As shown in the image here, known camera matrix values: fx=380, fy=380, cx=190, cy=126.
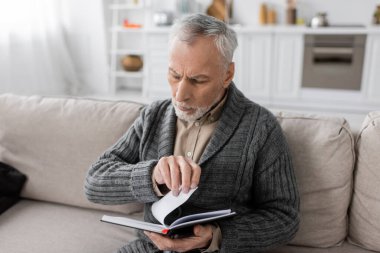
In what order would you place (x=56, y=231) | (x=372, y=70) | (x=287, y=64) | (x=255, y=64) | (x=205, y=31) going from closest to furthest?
(x=205, y=31), (x=56, y=231), (x=372, y=70), (x=287, y=64), (x=255, y=64)

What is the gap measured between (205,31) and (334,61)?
3612 millimetres

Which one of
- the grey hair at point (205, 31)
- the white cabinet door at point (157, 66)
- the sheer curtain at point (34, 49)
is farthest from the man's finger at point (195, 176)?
the white cabinet door at point (157, 66)

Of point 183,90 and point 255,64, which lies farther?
point 255,64

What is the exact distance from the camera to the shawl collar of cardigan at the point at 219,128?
111 centimetres

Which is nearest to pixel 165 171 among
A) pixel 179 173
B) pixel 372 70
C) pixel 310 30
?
pixel 179 173

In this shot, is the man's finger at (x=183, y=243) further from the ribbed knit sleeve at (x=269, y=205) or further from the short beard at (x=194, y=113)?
the short beard at (x=194, y=113)

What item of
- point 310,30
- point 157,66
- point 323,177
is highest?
point 310,30

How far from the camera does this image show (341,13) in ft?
15.4

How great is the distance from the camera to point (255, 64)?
453cm

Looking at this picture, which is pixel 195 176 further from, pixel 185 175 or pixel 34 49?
pixel 34 49

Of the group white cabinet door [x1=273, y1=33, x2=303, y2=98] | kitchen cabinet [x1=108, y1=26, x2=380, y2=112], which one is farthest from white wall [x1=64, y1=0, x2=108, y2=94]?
white cabinet door [x1=273, y1=33, x2=303, y2=98]

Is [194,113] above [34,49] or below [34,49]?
below

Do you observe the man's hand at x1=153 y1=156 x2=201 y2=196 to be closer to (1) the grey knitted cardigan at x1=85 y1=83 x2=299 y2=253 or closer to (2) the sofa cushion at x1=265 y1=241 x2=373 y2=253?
(1) the grey knitted cardigan at x1=85 y1=83 x2=299 y2=253

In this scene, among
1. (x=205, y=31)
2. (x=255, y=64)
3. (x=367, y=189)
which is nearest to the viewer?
(x=205, y=31)
